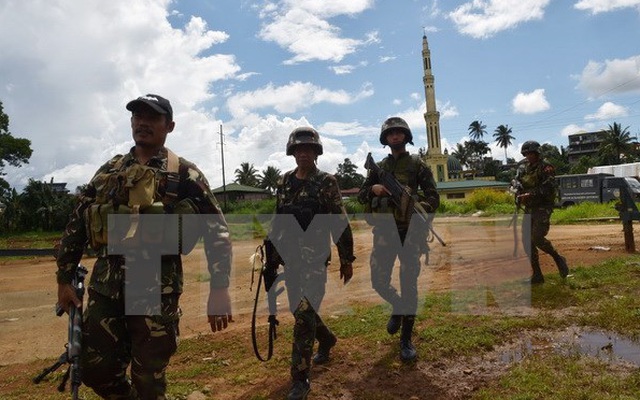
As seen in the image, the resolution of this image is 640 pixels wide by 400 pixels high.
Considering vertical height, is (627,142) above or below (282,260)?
above

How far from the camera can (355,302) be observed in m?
6.59

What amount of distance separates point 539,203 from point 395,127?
10.8 ft

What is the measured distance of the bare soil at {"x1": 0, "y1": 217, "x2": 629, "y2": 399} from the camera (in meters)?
3.63

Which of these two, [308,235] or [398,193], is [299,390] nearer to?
[308,235]

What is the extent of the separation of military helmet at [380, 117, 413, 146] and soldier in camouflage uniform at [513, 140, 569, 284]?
2876 millimetres

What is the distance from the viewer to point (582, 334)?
4.44 metres

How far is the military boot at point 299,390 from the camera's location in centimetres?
326

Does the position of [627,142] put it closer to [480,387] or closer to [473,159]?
[473,159]

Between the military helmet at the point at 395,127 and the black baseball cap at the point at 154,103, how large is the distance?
86.8 inches

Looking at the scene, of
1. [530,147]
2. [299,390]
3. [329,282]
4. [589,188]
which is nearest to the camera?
[299,390]

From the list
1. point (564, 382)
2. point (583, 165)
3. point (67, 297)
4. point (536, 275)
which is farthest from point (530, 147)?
point (583, 165)

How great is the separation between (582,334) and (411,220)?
2.01 metres

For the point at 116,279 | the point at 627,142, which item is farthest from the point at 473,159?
the point at 116,279

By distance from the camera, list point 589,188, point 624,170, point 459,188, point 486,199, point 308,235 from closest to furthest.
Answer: point 308,235
point 589,188
point 486,199
point 624,170
point 459,188
